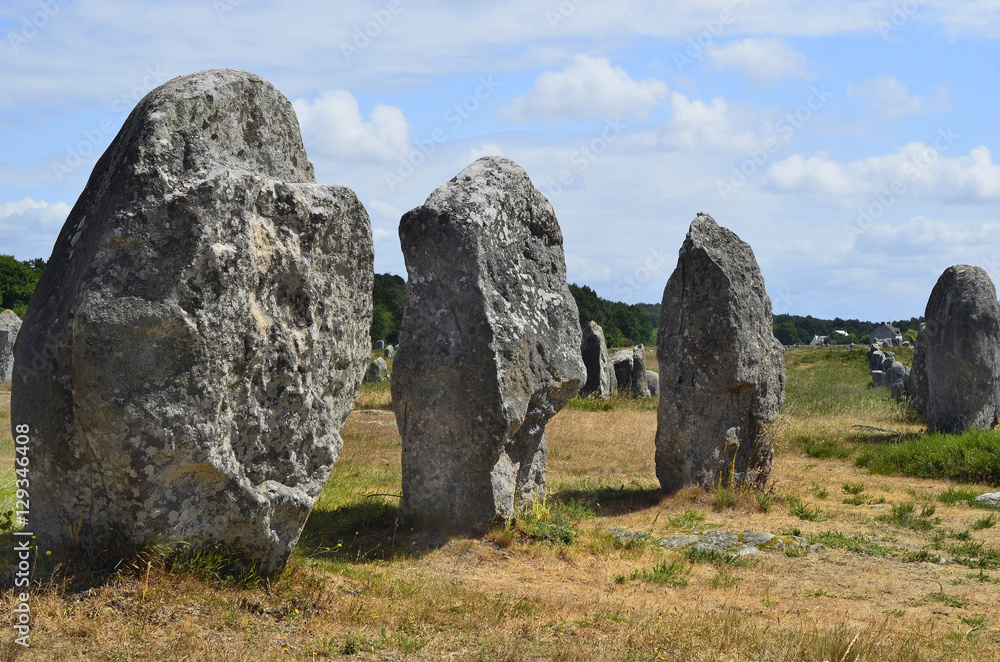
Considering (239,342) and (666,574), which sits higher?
(239,342)

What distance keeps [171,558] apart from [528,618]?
7.79 feet

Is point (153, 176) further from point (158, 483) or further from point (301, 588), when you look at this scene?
point (301, 588)

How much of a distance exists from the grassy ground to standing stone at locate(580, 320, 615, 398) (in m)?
9.66

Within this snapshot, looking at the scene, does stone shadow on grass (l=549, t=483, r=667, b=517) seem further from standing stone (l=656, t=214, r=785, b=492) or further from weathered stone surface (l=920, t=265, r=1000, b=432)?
weathered stone surface (l=920, t=265, r=1000, b=432)

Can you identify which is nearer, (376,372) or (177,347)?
(177,347)

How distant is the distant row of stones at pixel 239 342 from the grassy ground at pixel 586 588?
444 millimetres

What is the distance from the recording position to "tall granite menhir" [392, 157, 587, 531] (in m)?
8.62

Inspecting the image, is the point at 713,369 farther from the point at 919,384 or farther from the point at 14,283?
the point at 14,283

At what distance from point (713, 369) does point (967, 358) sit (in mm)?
7343

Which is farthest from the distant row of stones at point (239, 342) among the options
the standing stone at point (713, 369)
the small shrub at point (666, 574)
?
the standing stone at point (713, 369)

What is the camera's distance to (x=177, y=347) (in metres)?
5.36

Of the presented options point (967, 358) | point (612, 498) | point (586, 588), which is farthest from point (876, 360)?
point (586, 588)

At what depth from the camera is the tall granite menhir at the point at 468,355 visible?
862cm

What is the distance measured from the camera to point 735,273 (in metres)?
11.6
